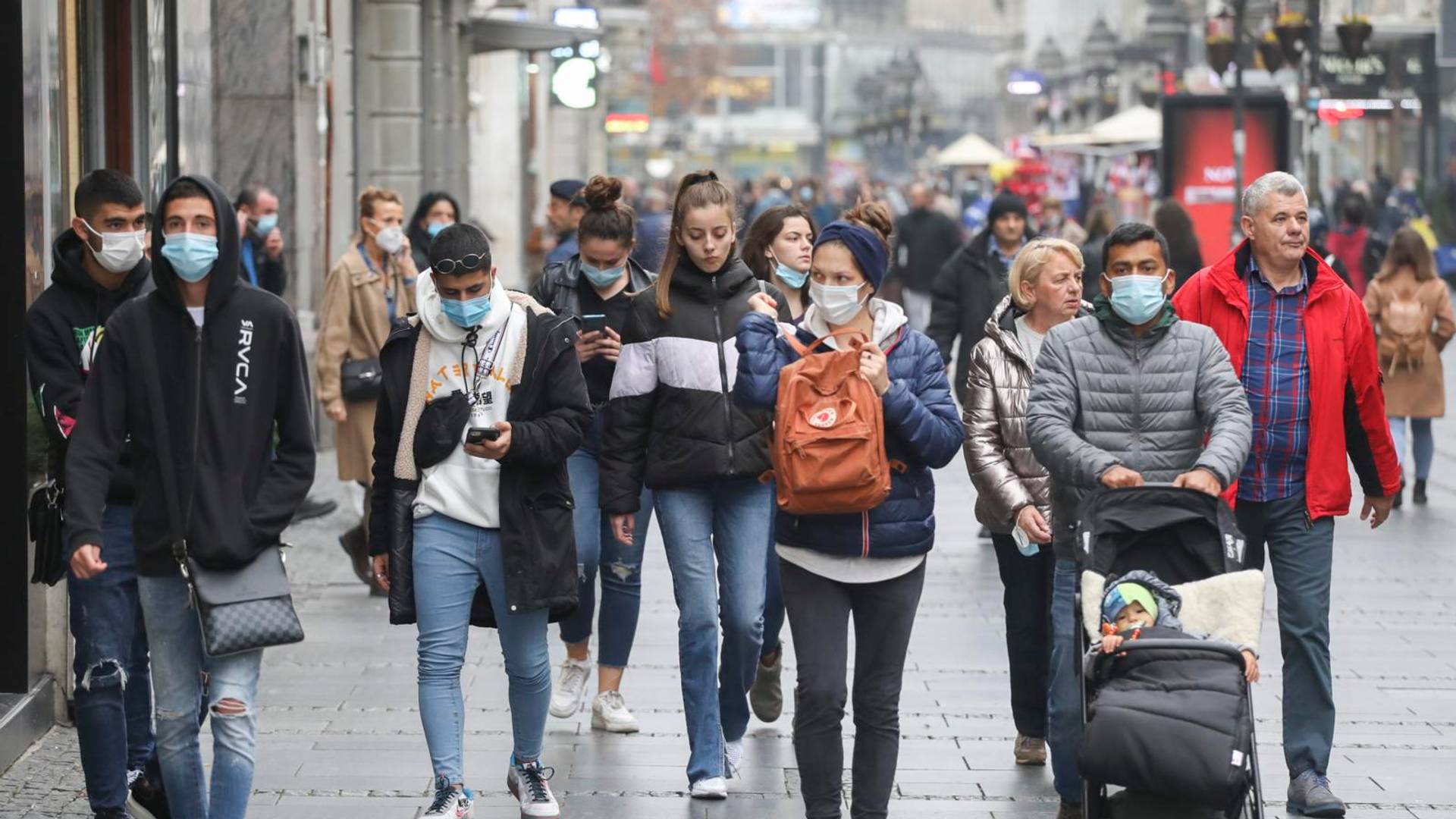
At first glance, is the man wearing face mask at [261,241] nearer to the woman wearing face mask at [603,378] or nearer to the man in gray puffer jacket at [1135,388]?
the woman wearing face mask at [603,378]

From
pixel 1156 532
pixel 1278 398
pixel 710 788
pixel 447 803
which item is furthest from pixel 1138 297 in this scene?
pixel 447 803

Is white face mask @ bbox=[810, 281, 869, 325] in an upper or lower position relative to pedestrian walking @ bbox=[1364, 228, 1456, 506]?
upper

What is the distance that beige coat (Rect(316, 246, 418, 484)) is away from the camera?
10703mm

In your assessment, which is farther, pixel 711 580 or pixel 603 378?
pixel 603 378

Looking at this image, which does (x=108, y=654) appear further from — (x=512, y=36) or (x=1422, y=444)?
(x=512, y=36)

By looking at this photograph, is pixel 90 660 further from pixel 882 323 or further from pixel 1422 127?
pixel 1422 127

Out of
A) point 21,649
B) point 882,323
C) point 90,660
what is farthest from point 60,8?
point 882,323

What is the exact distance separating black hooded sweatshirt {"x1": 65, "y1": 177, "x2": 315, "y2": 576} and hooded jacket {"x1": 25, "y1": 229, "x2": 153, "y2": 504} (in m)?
0.43

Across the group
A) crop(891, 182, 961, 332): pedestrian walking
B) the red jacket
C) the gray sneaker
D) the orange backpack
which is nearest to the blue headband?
→ the orange backpack

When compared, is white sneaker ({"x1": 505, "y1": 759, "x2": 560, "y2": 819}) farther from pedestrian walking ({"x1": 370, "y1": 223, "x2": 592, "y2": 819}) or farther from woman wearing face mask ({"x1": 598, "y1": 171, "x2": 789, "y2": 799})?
woman wearing face mask ({"x1": 598, "y1": 171, "x2": 789, "y2": 799})

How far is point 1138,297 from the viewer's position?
662cm

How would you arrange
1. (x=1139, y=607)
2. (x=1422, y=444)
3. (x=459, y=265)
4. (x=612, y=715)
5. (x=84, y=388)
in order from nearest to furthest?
(x=1139, y=607), (x=84, y=388), (x=459, y=265), (x=612, y=715), (x=1422, y=444)

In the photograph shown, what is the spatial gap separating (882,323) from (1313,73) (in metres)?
20.1

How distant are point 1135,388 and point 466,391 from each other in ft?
6.18
